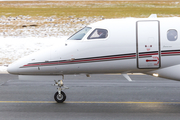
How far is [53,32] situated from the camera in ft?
91.5

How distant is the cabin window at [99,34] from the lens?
9.55m

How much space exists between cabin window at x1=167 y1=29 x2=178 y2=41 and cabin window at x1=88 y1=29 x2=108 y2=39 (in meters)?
1.85

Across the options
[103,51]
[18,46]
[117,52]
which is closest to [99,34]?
[103,51]

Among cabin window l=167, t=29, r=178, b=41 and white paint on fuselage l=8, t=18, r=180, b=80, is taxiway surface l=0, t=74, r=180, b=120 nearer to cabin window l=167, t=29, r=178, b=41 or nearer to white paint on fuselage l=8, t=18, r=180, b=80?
white paint on fuselage l=8, t=18, r=180, b=80

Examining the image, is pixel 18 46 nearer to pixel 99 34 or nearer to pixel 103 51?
pixel 99 34

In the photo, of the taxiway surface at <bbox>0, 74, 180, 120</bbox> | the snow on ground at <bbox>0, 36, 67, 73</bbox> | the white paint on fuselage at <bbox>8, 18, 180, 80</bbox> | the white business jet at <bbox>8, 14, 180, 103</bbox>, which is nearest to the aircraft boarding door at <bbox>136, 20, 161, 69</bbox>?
the white business jet at <bbox>8, 14, 180, 103</bbox>

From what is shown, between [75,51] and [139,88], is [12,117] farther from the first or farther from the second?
[139,88]

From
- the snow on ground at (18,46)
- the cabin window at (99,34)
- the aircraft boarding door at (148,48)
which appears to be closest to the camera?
the aircraft boarding door at (148,48)

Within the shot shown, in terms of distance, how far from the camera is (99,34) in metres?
9.58

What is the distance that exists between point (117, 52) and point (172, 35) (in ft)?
5.55

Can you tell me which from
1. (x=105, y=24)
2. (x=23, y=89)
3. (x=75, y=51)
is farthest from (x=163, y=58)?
(x=23, y=89)

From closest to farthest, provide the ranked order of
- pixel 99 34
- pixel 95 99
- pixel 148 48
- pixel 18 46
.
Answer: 1. pixel 148 48
2. pixel 99 34
3. pixel 95 99
4. pixel 18 46

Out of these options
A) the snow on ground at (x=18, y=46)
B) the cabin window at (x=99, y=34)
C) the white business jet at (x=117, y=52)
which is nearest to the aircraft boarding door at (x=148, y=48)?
the white business jet at (x=117, y=52)

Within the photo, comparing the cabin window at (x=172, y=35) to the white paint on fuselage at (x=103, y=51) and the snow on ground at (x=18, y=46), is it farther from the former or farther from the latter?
the snow on ground at (x=18, y=46)
